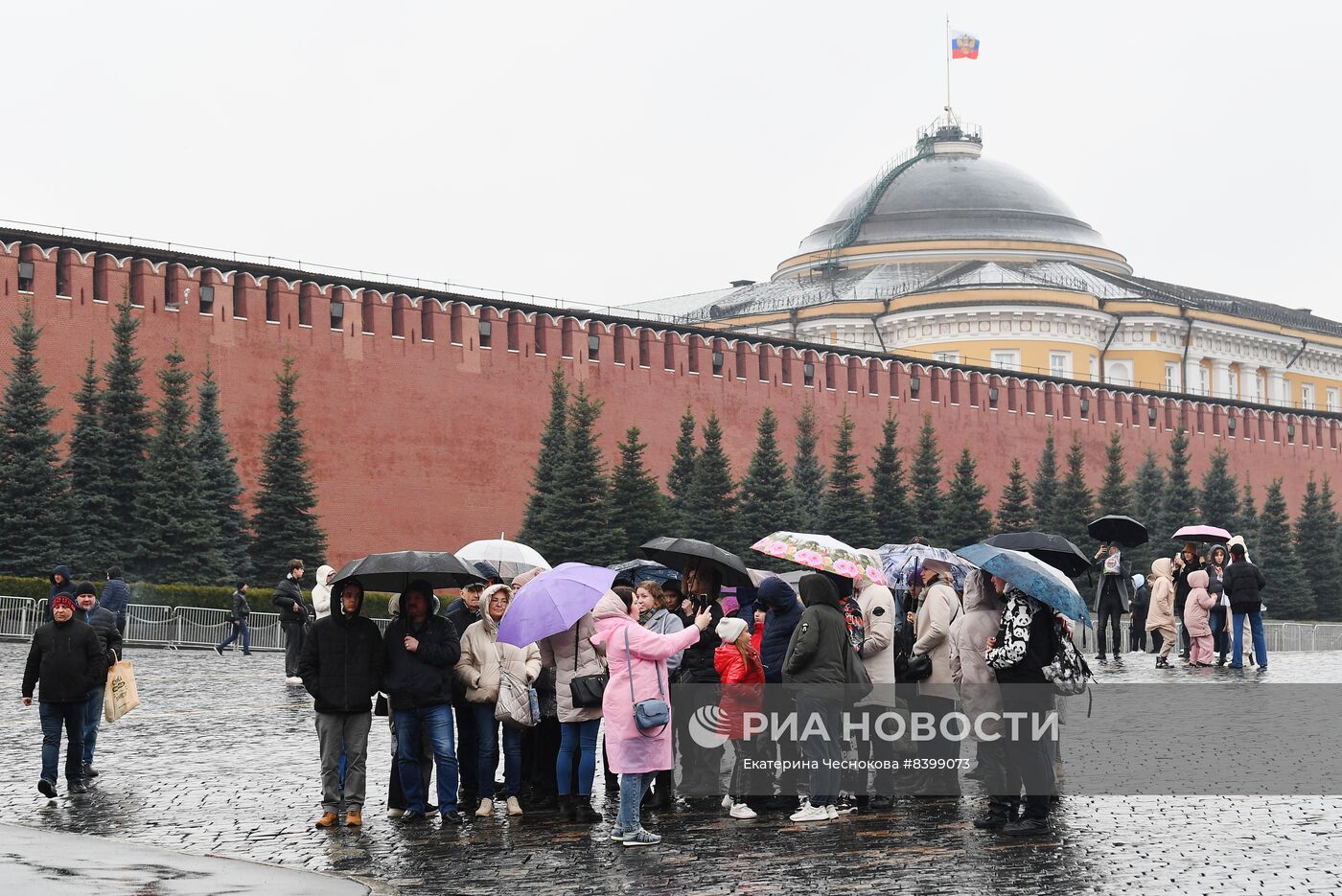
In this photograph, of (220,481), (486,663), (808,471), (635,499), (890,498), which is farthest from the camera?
(890,498)

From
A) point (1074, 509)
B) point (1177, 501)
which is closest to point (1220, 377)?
point (1177, 501)

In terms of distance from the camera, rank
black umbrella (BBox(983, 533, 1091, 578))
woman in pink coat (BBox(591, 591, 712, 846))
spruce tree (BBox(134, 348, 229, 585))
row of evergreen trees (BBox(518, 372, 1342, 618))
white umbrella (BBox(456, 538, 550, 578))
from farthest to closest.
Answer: row of evergreen trees (BBox(518, 372, 1342, 618))
spruce tree (BBox(134, 348, 229, 585))
white umbrella (BBox(456, 538, 550, 578))
black umbrella (BBox(983, 533, 1091, 578))
woman in pink coat (BBox(591, 591, 712, 846))

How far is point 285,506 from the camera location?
31547 millimetres

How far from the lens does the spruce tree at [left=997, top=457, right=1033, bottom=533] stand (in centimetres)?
4362

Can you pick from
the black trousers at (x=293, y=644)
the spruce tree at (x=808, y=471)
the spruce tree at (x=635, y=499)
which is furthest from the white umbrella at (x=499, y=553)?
the spruce tree at (x=808, y=471)

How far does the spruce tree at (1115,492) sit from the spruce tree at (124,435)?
22868 mm

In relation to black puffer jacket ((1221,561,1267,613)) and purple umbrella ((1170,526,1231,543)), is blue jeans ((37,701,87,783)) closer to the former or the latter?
black puffer jacket ((1221,561,1267,613))

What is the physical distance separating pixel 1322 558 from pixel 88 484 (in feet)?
103

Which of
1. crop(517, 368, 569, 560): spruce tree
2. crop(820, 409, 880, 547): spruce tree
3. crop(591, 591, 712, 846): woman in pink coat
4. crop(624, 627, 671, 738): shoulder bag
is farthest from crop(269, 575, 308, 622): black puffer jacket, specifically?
crop(820, 409, 880, 547): spruce tree

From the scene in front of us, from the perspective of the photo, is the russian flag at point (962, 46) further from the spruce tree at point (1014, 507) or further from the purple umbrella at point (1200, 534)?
the purple umbrella at point (1200, 534)

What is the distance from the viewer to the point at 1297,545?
157ft

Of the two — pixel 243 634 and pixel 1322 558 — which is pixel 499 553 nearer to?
pixel 243 634

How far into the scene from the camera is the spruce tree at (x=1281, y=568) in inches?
1807

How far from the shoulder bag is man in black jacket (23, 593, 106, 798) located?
11.2ft
